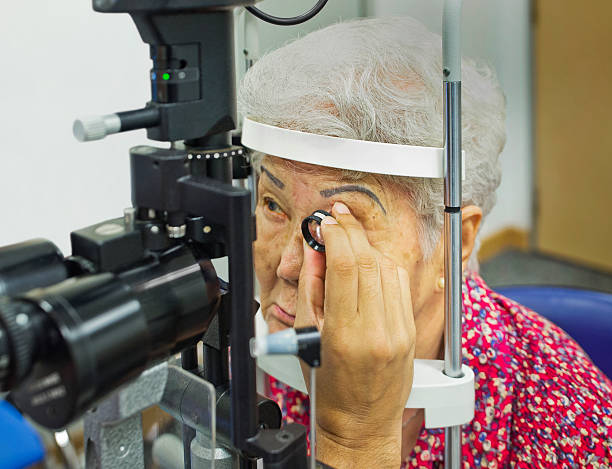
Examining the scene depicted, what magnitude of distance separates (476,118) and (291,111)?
10.9 inches

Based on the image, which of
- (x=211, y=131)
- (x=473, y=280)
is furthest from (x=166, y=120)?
(x=473, y=280)

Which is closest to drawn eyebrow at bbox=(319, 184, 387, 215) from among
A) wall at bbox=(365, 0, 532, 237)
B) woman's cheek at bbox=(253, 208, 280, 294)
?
woman's cheek at bbox=(253, 208, 280, 294)

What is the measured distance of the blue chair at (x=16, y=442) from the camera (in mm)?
1355

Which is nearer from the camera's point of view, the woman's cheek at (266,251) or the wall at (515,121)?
the woman's cheek at (266,251)

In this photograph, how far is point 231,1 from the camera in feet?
2.21

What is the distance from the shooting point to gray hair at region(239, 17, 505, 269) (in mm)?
944

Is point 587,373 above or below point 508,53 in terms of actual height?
below

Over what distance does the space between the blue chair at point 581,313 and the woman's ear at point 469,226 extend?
1.62ft

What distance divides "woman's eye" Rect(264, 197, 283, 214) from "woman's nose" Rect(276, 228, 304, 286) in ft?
0.15

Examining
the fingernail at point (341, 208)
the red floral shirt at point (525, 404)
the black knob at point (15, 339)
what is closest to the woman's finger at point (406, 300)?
the fingernail at point (341, 208)

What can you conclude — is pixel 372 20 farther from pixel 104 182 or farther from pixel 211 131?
pixel 104 182

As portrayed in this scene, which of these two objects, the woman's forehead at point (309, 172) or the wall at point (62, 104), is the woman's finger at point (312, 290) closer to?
the woman's forehead at point (309, 172)

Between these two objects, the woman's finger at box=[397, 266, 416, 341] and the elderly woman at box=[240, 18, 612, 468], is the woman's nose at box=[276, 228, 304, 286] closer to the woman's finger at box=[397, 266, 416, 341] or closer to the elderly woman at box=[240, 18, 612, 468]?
the elderly woman at box=[240, 18, 612, 468]

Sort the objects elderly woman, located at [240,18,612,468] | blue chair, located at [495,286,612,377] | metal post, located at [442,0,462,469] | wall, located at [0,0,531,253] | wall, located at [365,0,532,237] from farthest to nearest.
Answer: wall, located at [365,0,532,237] → blue chair, located at [495,286,612,377] → wall, located at [0,0,531,253] → elderly woman, located at [240,18,612,468] → metal post, located at [442,0,462,469]
